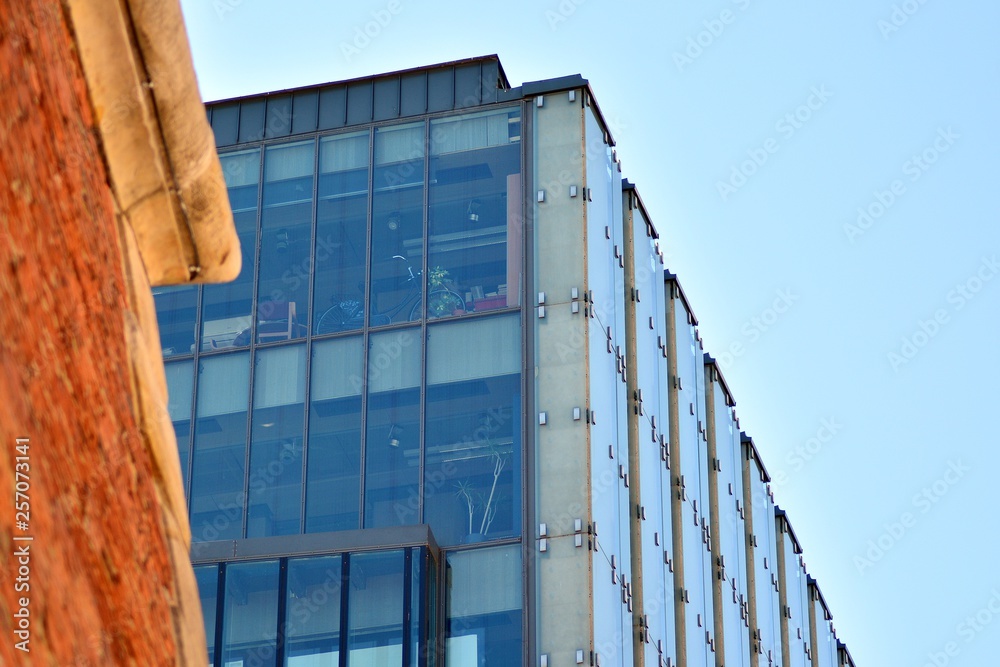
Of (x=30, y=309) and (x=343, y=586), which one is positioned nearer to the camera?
(x=30, y=309)

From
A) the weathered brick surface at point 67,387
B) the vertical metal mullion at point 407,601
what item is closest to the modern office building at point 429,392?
the vertical metal mullion at point 407,601

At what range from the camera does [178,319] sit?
2698 cm

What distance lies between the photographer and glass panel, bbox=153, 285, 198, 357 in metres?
26.7

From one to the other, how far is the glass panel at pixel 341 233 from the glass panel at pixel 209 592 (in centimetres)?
425

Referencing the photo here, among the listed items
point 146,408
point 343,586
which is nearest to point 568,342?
point 343,586

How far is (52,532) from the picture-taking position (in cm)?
509

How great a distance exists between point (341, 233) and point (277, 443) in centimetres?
367

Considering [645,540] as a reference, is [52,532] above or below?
below

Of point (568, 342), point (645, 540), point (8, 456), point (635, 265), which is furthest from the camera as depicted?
point (635, 265)

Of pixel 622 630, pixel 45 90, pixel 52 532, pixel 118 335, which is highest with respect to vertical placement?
pixel 622 630

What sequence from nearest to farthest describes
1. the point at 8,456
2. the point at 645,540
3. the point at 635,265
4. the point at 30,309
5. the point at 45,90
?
the point at 8,456, the point at 30,309, the point at 45,90, the point at 645,540, the point at 635,265

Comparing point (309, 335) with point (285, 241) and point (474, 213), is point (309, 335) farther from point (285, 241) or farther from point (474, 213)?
point (474, 213)

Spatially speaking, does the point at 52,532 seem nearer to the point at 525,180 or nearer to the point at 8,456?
the point at 8,456

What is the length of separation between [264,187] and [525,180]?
4454 mm
